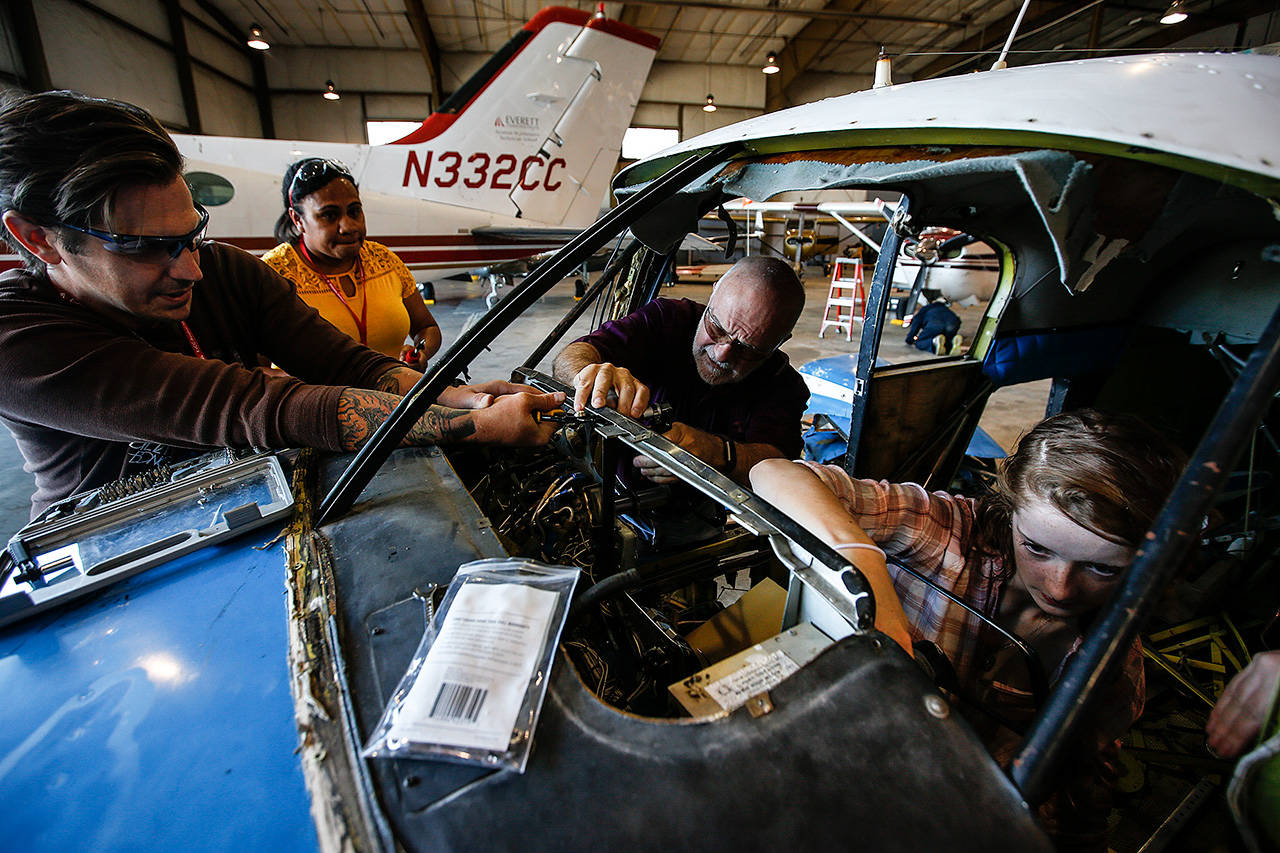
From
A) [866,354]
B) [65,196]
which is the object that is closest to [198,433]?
[65,196]

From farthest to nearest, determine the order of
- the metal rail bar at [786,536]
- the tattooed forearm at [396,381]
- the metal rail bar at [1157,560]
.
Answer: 1. the tattooed forearm at [396,381]
2. the metal rail bar at [786,536]
3. the metal rail bar at [1157,560]

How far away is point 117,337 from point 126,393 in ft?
0.45

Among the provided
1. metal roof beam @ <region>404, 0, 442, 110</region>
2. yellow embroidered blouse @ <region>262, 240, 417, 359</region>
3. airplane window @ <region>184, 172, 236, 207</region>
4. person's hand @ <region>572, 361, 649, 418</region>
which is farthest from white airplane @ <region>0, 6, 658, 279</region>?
metal roof beam @ <region>404, 0, 442, 110</region>

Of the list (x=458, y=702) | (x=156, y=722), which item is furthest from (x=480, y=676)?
(x=156, y=722)

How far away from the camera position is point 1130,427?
105 centimetres

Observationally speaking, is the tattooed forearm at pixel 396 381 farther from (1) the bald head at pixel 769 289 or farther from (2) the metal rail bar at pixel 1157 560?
(2) the metal rail bar at pixel 1157 560

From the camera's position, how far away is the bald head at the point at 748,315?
164 centimetres

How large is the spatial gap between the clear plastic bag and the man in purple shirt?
831 millimetres

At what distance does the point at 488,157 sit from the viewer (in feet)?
22.3

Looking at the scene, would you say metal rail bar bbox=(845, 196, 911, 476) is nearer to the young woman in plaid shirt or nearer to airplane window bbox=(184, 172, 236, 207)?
the young woman in plaid shirt

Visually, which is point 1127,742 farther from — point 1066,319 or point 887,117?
point 887,117

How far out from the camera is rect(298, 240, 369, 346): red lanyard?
243 centimetres

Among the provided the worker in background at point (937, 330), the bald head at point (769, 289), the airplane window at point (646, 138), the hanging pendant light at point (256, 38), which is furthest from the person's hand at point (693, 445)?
the airplane window at point (646, 138)

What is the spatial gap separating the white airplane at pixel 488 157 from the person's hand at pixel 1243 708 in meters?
7.40
